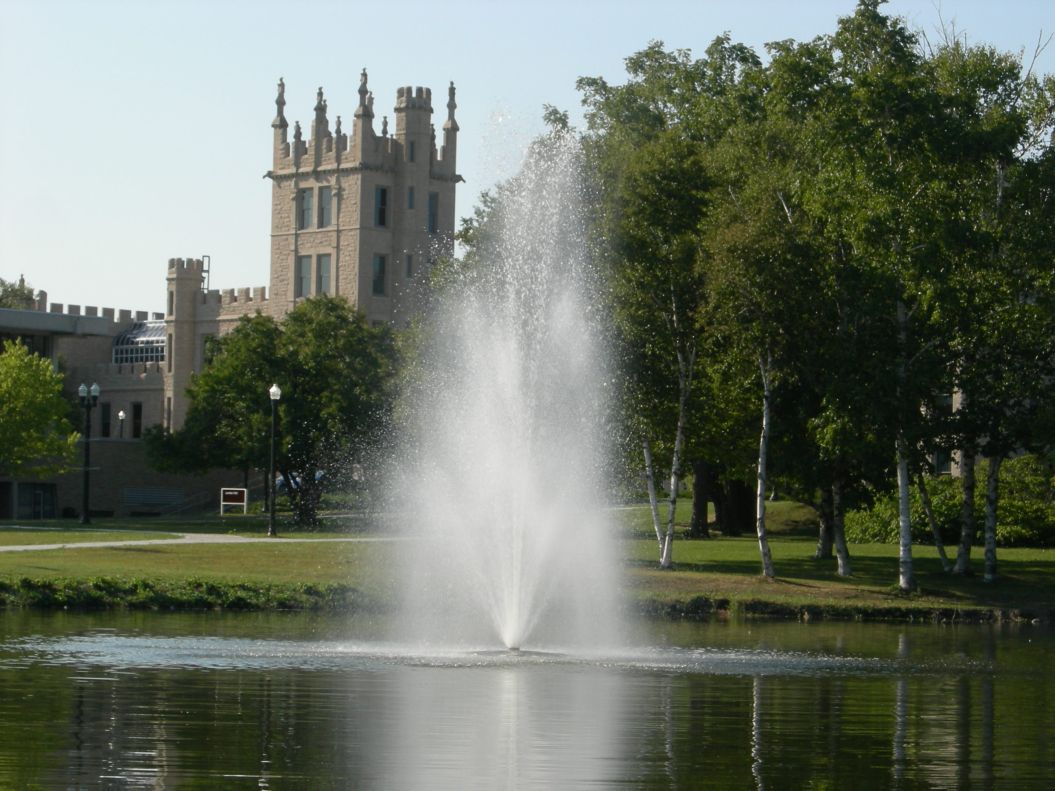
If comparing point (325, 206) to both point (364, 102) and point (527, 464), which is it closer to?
point (364, 102)

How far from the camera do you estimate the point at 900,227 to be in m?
35.6

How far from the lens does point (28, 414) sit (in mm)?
61750

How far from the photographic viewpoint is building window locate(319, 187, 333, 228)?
307 feet

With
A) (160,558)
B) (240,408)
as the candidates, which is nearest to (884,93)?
(160,558)

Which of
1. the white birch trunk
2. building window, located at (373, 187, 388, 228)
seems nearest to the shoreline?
the white birch trunk

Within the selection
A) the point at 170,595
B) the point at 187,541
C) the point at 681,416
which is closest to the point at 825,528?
the point at 681,416

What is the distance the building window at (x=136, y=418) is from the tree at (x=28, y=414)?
33308mm

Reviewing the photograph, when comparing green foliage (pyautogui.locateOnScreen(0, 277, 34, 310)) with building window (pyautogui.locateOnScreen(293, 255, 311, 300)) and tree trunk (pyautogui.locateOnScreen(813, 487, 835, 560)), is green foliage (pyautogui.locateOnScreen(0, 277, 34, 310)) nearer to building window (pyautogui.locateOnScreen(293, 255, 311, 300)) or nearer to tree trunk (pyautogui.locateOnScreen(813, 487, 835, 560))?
building window (pyautogui.locateOnScreen(293, 255, 311, 300))

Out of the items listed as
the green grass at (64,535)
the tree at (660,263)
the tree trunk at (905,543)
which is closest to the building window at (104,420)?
the green grass at (64,535)

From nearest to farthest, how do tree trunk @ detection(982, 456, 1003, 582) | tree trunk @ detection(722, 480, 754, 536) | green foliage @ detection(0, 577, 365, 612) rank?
1. green foliage @ detection(0, 577, 365, 612)
2. tree trunk @ detection(982, 456, 1003, 582)
3. tree trunk @ detection(722, 480, 754, 536)

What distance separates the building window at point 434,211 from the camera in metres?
94.1

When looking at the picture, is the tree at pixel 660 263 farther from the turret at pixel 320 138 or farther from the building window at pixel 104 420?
the building window at pixel 104 420

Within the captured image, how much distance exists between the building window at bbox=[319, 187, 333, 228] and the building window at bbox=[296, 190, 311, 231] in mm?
814

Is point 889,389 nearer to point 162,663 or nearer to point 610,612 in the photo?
point 610,612
